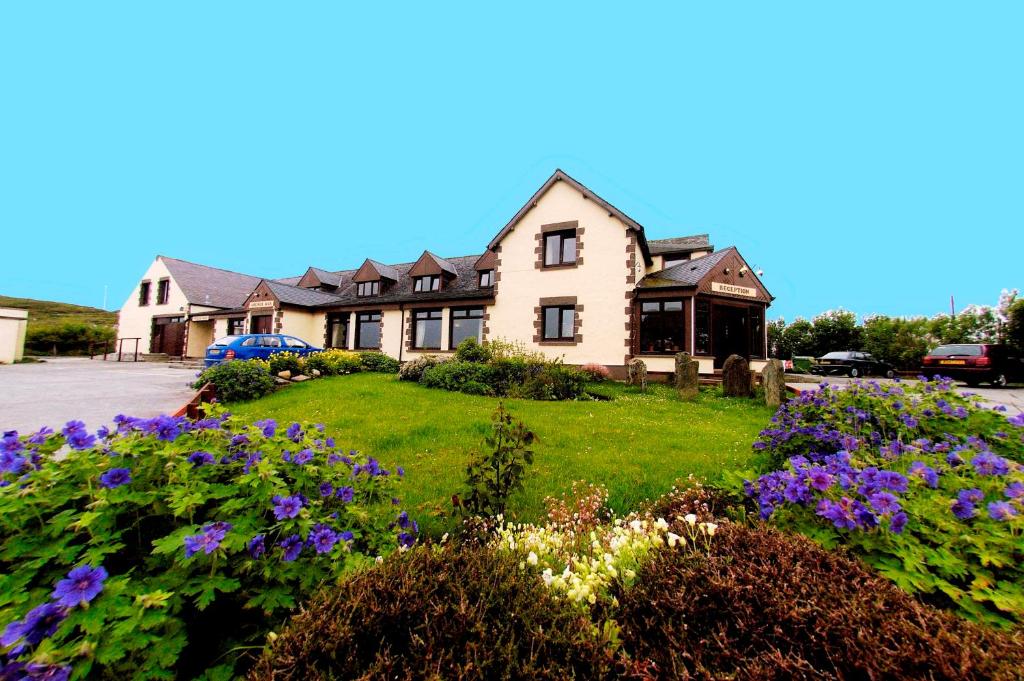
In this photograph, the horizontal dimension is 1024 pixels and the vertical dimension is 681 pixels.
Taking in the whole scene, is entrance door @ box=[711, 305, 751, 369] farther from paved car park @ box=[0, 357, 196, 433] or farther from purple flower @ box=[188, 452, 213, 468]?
paved car park @ box=[0, 357, 196, 433]

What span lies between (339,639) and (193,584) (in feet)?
2.72

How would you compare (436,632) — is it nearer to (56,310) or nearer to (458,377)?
(458,377)

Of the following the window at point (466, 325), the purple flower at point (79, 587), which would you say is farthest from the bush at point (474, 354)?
the purple flower at point (79, 587)

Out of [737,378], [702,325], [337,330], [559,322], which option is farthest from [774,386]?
[337,330]

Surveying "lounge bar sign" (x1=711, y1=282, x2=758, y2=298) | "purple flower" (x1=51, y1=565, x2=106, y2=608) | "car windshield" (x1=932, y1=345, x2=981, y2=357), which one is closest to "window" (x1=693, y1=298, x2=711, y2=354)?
"lounge bar sign" (x1=711, y1=282, x2=758, y2=298)

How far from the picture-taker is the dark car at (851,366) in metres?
27.0

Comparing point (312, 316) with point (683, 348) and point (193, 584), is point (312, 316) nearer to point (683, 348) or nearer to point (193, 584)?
point (683, 348)

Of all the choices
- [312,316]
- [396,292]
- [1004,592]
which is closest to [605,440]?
[1004,592]

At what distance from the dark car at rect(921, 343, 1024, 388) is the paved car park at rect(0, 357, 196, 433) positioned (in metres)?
28.0

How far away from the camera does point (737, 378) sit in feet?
45.0

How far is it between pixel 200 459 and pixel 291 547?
78 centimetres

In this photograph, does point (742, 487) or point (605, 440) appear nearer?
point (742, 487)

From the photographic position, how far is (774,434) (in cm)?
438

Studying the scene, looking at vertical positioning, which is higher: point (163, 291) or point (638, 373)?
point (163, 291)
